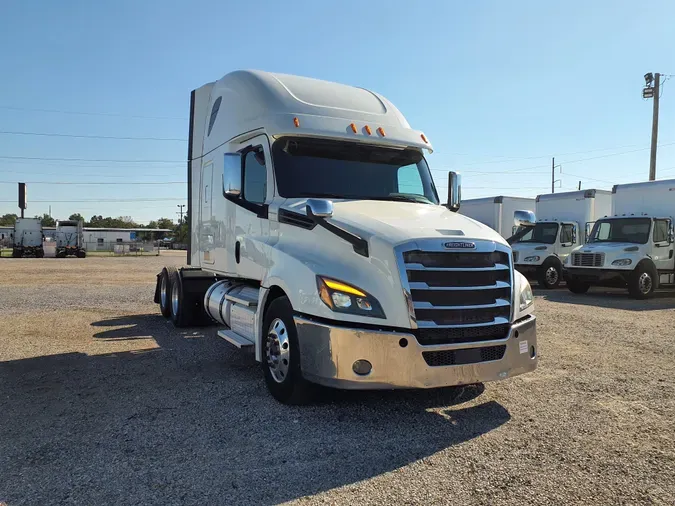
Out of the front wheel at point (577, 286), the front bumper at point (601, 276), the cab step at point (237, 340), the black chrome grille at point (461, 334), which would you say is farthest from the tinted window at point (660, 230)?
the cab step at point (237, 340)

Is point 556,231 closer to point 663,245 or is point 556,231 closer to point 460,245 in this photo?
point 663,245

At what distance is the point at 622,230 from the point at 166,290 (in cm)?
1332

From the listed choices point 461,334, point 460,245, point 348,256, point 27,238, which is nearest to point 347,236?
point 348,256

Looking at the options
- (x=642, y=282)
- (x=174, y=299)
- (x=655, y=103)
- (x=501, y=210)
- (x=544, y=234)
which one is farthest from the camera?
(x=655, y=103)

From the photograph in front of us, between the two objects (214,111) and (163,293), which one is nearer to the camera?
(214,111)

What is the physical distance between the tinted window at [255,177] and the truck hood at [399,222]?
0.73 meters

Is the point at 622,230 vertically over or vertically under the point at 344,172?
under

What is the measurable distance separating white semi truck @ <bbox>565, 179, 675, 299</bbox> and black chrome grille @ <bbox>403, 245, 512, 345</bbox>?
12.0 m

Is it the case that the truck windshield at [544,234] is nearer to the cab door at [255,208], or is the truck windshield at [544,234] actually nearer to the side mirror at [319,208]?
the cab door at [255,208]

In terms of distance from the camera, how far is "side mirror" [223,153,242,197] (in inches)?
223

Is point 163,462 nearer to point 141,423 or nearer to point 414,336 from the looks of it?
point 141,423

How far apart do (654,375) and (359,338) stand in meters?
4.11

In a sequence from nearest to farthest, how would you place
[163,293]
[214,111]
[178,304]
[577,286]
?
1. [214,111]
2. [178,304]
3. [163,293]
4. [577,286]

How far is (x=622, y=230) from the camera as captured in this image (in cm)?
1591
